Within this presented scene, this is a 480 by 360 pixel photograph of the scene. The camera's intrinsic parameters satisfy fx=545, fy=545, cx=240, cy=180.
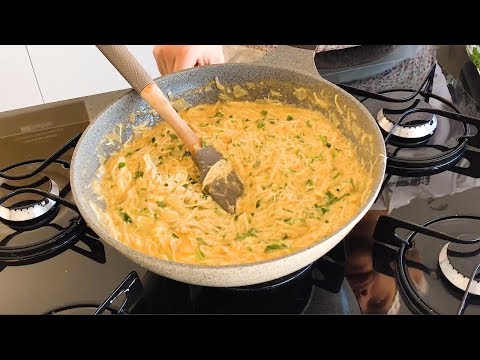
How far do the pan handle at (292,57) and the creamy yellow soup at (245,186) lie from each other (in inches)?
10.0

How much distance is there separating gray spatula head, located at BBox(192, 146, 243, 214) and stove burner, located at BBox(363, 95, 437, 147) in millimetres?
364

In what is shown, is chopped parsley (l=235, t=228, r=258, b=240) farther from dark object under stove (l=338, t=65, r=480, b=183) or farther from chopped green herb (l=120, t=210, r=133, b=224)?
dark object under stove (l=338, t=65, r=480, b=183)

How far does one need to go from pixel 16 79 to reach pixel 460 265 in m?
1.75

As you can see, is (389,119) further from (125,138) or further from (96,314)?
(96,314)

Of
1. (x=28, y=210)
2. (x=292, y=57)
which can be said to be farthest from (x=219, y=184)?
(x=292, y=57)

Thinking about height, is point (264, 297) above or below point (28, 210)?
below

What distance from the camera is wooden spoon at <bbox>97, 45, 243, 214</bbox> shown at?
42.0 inches

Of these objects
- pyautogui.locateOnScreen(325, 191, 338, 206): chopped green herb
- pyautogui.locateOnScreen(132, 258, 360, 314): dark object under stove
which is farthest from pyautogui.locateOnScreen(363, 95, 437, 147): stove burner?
pyautogui.locateOnScreen(132, 258, 360, 314): dark object under stove

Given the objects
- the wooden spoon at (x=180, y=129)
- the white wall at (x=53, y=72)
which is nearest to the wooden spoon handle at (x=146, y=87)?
the wooden spoon at (x=180, y=129)

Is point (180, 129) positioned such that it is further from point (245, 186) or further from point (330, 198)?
point (330, 198)

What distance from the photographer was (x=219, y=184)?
1085 millimetres

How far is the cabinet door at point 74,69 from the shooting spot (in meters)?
2.04

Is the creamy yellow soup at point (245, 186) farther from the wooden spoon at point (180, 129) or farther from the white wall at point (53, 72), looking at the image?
the white wall at point (53, 72)
